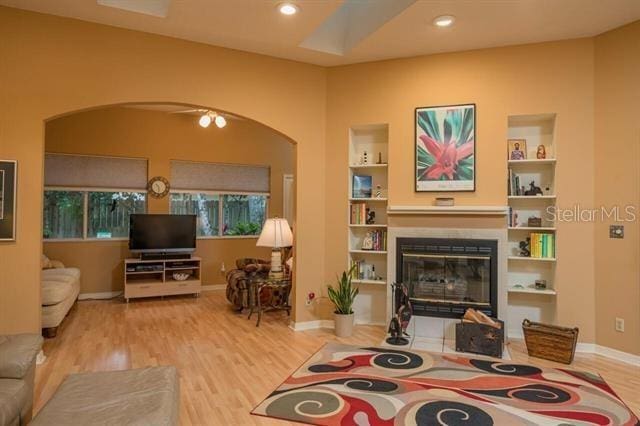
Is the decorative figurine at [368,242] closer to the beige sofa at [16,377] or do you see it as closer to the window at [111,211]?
the beige sofa at [16,377]

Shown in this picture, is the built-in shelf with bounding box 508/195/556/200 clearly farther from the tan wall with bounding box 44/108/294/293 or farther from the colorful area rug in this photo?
the tan wall with bounding box 44/108/294/293

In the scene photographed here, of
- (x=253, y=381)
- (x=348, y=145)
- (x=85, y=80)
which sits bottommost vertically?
(x=253, y=381)

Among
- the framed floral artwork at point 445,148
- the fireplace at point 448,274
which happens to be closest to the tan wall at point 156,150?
the framed floral artwork at point 445,148

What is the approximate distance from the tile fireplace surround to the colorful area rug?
0.59 meters

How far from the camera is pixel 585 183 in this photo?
13.9 feet

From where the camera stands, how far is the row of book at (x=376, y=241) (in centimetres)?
497

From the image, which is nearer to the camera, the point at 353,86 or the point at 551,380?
the point at 551,380

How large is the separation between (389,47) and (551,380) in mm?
3591

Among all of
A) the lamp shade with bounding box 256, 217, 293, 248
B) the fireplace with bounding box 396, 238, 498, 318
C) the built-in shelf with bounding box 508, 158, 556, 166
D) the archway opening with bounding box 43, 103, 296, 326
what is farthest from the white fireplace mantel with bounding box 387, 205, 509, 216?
the archway opening with bounding box 43, 103, 296, 326

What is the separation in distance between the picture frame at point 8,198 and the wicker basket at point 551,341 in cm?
488

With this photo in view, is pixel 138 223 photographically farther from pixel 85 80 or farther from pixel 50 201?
pixel 85 80

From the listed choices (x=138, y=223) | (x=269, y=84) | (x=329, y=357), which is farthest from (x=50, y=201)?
(x=329, y=357)

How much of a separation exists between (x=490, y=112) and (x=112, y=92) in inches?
155

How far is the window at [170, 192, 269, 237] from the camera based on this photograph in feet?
24.2
